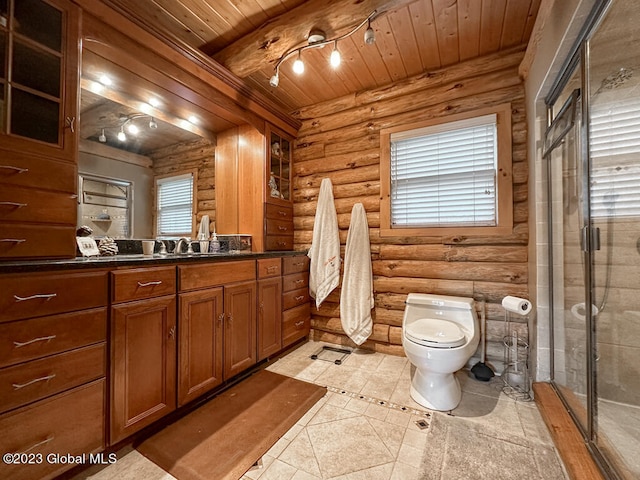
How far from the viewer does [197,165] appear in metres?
2.53

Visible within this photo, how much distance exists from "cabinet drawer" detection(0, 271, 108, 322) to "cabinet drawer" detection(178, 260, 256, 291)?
420 mm

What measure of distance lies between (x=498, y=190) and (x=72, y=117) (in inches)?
114

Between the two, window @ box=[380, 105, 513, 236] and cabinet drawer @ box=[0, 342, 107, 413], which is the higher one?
window @ box=[380, 105, 513, 236]

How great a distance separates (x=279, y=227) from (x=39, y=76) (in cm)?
198

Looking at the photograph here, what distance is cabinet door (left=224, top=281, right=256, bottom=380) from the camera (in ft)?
6.33

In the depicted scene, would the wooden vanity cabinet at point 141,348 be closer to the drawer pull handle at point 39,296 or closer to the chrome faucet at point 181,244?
the drawer pull handle at point 39,296

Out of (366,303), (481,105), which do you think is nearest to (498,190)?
(481,105)

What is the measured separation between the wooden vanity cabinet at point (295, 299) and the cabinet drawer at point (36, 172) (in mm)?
1578

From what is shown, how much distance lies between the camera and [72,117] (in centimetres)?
140

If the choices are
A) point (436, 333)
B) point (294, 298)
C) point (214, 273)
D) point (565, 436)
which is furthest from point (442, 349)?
point (214, 273)

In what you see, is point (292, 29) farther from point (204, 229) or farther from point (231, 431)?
point (231, 431)

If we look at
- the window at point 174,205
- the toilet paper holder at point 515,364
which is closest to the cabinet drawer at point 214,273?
the window at point 174,205

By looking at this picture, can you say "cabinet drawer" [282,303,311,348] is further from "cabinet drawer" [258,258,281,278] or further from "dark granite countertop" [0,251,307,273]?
"dark granite countertop" [0,251,307,273]

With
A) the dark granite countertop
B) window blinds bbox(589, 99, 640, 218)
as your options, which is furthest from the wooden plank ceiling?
the dark granite countertop
